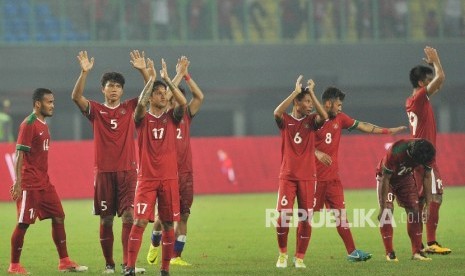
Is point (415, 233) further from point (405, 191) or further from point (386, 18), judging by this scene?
point (386, 18)

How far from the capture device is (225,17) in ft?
150

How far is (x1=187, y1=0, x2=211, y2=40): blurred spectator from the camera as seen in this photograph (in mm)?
45125

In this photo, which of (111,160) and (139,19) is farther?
(139,19)

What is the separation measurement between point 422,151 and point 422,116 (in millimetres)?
1684

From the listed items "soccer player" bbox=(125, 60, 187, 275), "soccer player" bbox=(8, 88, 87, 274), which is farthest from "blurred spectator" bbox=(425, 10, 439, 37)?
"soccer player" bbox=(125, 60, 187, 275)

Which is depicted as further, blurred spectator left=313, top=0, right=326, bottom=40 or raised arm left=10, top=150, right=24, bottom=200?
blurred spectator left=313, top=0, right=326, bottom=40

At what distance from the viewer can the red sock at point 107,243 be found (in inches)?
520

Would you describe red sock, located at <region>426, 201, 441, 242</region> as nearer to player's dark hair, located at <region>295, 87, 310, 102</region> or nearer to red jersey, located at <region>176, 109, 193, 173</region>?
player's dark hair, located at <region>295, 87, 310, 102</region>

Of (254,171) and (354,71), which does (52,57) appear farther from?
(254,171)

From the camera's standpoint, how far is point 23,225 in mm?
13445

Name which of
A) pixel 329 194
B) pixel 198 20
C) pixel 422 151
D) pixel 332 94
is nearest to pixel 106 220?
pixel 329 194

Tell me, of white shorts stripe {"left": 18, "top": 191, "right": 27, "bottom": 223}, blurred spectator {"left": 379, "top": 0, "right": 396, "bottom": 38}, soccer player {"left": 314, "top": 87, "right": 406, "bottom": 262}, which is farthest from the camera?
blurred spectator {"left": 379, "top": 0, "right": 396, "bottom": 38}

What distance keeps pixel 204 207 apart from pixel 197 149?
5.08 m

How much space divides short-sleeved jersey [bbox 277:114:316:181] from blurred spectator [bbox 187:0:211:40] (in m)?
31.4
